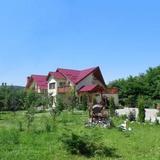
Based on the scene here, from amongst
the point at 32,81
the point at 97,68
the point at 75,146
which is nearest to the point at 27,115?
the point at 75,146

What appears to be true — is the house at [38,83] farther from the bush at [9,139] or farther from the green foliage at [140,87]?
the bush at [9,139]

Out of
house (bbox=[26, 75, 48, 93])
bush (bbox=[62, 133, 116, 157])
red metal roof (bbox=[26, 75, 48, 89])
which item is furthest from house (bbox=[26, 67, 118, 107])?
bush (bbox=[62, 133, 116, 157])

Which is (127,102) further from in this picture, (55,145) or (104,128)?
(55,145)

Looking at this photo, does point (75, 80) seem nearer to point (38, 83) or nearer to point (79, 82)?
point (79, 82)

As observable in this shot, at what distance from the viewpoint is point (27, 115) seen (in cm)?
1819

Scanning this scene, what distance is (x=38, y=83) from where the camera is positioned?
58656 mm

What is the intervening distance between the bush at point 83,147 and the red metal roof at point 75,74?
4011 cm

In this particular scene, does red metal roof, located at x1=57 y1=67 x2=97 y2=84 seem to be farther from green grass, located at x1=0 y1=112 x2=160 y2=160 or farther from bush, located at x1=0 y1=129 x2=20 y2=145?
bush, located at x1=0 y1=129 x2=20 y2=145

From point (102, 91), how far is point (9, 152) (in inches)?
1516

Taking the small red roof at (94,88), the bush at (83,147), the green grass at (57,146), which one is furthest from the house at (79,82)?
the bush at (83,147)

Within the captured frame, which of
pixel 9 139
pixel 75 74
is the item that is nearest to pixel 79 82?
pixel 75 74

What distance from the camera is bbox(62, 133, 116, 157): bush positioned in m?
11.1

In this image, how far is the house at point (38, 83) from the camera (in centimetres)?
5781

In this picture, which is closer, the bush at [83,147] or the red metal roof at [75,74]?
the bush at [83,147]
